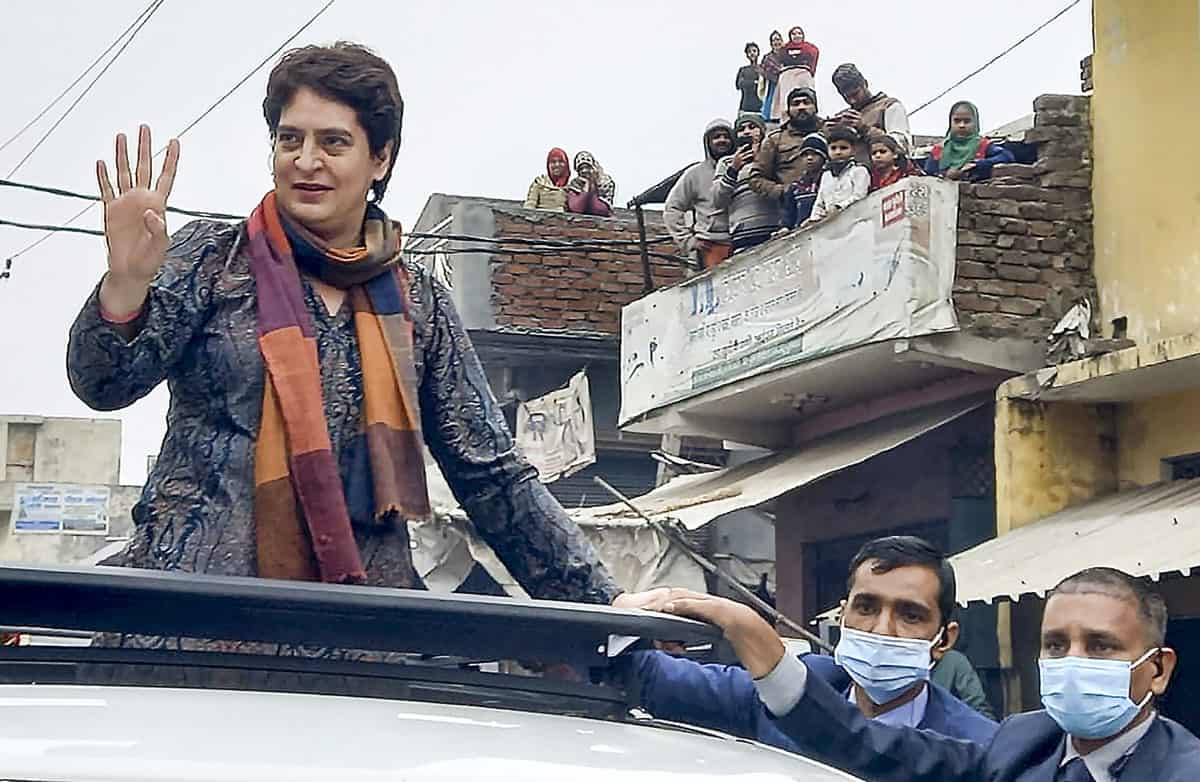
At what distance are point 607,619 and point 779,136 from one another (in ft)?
35.3

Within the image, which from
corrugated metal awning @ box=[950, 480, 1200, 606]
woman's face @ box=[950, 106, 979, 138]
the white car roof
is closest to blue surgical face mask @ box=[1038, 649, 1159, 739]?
the white car roof

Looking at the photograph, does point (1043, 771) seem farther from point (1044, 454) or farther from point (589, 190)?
point (589, 190)

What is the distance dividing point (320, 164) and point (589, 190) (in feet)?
51.1

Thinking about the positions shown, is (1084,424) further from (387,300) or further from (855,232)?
(387,300)

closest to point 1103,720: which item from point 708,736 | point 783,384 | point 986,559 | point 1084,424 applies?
point 708,736

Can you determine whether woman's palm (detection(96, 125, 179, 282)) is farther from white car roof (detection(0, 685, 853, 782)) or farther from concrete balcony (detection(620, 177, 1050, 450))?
concrete balcony (detection(620, 177, 1050, 450))

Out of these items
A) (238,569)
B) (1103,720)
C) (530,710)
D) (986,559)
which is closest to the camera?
(530,710)

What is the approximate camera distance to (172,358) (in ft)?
9.48

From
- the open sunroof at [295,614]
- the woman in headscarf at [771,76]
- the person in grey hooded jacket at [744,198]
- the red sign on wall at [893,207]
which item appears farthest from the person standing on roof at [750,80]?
the open sunroof at [295,614]

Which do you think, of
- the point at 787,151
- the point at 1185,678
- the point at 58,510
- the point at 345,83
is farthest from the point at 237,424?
the point at 58,510

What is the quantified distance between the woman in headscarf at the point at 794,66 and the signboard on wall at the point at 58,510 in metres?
23.2

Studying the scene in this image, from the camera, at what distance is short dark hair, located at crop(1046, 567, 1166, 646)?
360cm

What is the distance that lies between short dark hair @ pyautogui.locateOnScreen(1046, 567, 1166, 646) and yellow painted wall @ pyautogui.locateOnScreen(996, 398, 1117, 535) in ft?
24.5

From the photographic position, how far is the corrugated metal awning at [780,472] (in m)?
12.2
